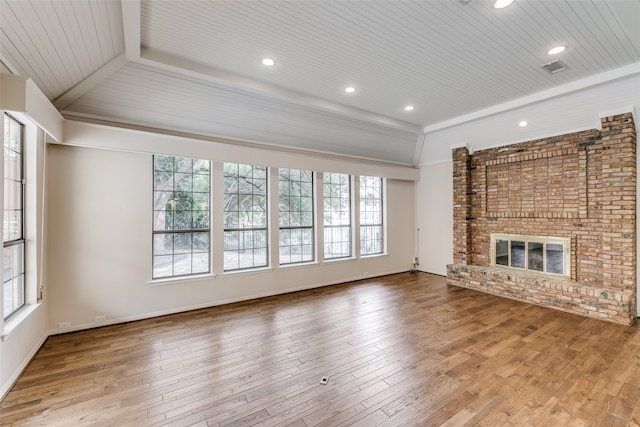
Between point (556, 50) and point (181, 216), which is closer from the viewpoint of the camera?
point (556, 50)

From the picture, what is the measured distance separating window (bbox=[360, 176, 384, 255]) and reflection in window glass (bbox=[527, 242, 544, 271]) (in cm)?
297

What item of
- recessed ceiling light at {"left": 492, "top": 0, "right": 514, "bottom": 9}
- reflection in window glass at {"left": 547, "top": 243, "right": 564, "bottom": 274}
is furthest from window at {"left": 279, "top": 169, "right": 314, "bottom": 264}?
reflection in window glass at {"left": 547, "top": 243, "right": 564, "bottom": 274}

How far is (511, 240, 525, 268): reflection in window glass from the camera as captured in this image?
5500mm

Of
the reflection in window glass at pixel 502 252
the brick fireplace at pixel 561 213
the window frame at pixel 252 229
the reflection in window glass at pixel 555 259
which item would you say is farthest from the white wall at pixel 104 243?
the reflection in window glass at pixel 555 259

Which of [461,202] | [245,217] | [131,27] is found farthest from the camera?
[461,202]

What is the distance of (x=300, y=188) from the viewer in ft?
19.2

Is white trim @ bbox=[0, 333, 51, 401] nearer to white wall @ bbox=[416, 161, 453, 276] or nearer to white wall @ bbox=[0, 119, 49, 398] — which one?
white wall @ bbox=[0, 119, 49, 398]

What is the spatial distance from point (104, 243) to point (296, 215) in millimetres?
3137

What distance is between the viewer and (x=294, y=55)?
3287mm

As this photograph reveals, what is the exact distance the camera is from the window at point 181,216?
4410 mm

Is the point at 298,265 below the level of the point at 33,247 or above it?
below

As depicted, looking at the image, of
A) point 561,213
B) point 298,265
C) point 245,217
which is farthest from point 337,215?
point 561,213

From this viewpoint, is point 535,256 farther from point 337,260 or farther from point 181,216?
point 181,216

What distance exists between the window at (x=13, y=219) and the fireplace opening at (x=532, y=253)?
7309 mm
